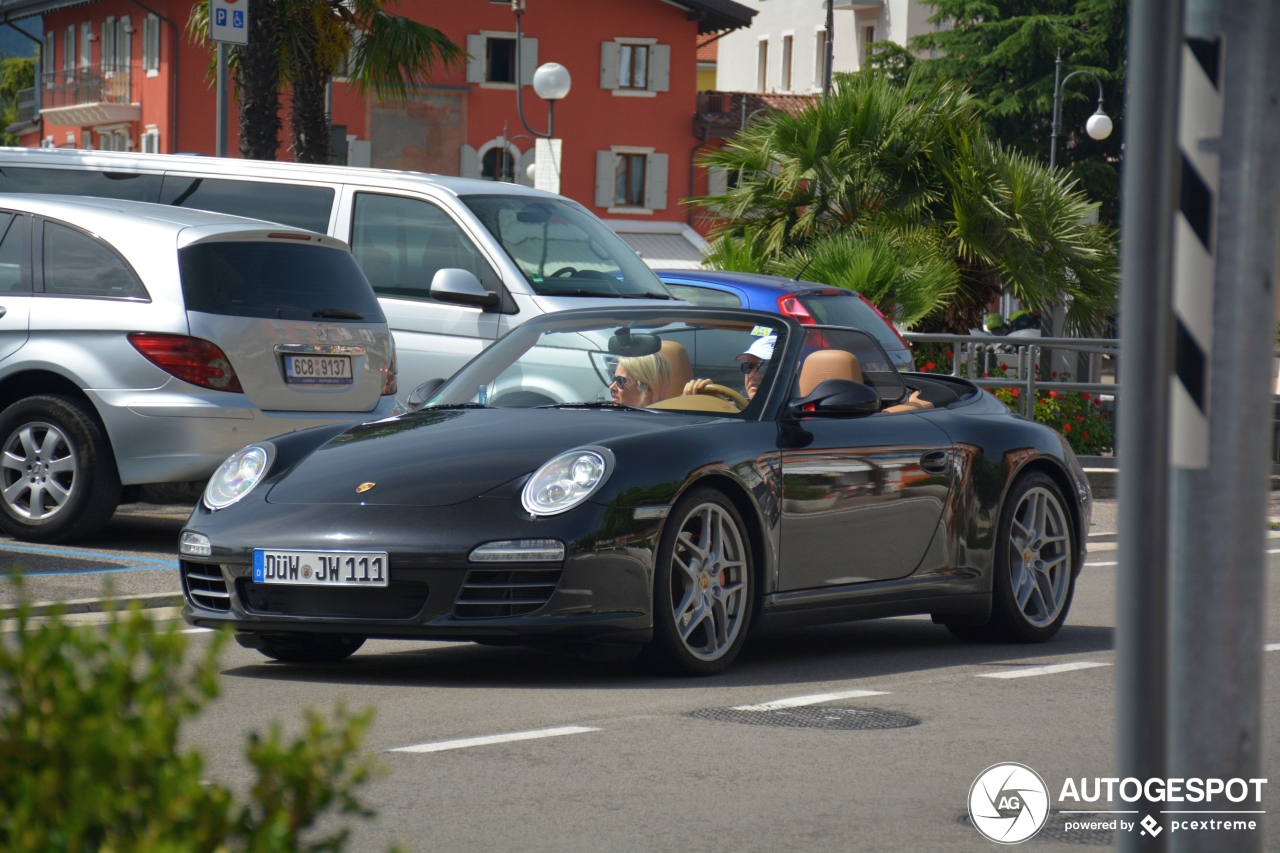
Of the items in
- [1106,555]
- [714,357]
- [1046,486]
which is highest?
[714,357]

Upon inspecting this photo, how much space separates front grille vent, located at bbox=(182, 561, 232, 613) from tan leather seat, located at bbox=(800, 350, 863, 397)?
8.13ft

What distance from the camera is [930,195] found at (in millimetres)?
21344

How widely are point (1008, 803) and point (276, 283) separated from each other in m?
6.55

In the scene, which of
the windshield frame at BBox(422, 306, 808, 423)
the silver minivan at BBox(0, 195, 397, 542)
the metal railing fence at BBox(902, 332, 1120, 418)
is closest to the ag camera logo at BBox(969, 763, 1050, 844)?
the windshield frame at BBox(422, 306, 808, 423)

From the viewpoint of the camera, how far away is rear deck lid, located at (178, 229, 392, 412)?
35.1ft

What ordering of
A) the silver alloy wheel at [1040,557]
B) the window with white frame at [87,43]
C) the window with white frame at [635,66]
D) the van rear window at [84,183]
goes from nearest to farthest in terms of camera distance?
the silver alloy wheel at [1040,557] < the van rear window at [84,183] < the window with white frame at [635,66] < the window with white frame at [87,43]

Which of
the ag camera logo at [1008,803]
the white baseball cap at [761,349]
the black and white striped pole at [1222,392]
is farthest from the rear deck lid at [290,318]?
the black and white striped pole at [1222,392]

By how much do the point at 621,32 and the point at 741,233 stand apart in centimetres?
3986

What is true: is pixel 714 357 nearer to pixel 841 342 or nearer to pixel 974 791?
pixel 841 342

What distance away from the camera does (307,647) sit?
7.66 metres

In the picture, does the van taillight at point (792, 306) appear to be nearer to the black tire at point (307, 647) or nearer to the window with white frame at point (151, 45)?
the black tire at point (307, 647)

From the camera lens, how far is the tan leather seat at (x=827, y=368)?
8.46 m

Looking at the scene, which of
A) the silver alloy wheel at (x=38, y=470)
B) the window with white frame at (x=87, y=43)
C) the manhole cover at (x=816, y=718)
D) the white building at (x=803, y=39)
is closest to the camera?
the manhole cover at (x=816, y=718)

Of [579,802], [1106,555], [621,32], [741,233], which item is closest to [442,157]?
[621,32]
